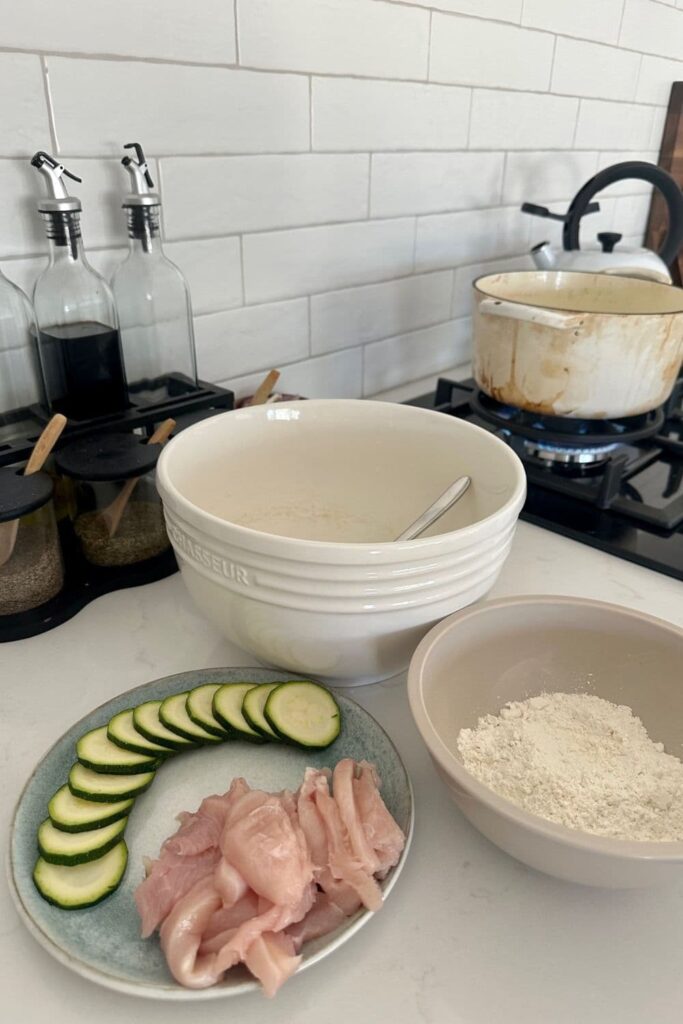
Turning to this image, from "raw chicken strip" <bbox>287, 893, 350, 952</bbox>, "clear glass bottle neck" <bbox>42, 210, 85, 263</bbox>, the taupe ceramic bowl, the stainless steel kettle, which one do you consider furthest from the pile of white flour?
the stainless steel kettle

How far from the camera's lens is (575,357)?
2.53ft

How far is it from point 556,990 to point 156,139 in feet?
2.57

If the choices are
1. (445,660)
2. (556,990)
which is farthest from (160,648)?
(556,990)

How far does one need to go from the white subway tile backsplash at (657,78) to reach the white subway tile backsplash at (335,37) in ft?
2.36

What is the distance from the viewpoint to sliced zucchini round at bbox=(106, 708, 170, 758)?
0.48 metres

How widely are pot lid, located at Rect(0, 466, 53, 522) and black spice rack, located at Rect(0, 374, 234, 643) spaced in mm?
34

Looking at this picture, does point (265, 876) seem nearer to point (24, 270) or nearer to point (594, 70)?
point (24, 270)

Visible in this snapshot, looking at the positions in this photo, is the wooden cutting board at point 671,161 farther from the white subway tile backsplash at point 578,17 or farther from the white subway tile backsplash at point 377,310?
the white subway tile backsplash at point 377,310

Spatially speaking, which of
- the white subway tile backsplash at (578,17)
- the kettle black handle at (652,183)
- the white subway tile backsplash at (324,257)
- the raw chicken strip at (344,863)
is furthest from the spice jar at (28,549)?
the white subway tile backsplash at (578,17)

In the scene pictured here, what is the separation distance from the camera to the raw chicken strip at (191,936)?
36 cm

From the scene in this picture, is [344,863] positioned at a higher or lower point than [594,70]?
lower

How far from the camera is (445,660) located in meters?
0.50

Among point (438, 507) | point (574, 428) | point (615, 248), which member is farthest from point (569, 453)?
point (615, 248)

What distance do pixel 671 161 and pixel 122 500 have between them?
1.52 m
